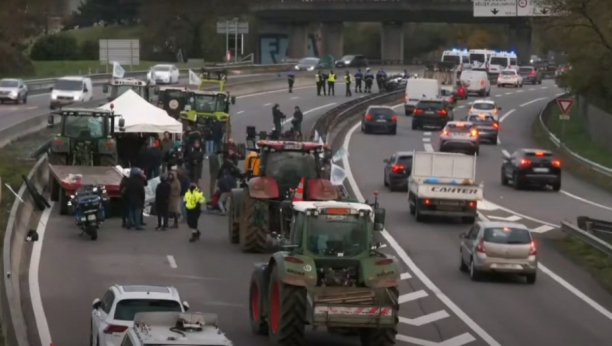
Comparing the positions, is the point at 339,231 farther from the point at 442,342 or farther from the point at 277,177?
the point at 277,177

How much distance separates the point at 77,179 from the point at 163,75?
52693 mm

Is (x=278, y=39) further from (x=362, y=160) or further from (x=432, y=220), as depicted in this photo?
(x=432, y=220)

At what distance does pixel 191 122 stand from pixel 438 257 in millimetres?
20018

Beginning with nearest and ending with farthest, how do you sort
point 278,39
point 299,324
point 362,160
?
point 299,324, point 362,160, point 278,39

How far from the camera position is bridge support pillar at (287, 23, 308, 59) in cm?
13350

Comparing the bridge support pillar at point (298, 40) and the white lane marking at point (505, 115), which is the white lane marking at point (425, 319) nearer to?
the white lane marking at point (505, 115)

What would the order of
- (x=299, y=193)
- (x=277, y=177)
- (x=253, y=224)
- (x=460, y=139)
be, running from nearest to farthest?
(x=299, y=193) < (x=277, y=177) < (x=253, y=224) < (x=460, y=139)

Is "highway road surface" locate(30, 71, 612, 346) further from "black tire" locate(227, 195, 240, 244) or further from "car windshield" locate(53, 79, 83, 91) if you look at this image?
"car windshield" locate(53, 79, 83, 91)

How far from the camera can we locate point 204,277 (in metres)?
27.1

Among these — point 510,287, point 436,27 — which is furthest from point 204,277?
point 436,27

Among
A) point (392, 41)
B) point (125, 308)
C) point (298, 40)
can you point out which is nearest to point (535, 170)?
point (125, 308)

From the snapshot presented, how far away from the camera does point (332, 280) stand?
19.5m

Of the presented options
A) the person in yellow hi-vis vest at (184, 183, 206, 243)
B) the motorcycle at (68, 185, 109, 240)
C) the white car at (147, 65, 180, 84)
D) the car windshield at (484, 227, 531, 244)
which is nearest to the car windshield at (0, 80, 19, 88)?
the white car at (147, 65, 180, 84)

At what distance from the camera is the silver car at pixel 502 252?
2814 centimetres
